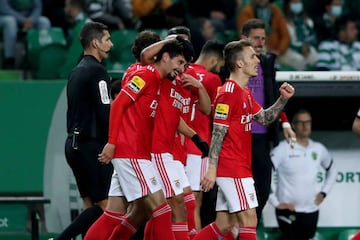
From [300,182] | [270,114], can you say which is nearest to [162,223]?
[270,114]

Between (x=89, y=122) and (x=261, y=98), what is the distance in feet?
5.36

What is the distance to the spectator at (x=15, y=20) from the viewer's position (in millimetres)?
15328

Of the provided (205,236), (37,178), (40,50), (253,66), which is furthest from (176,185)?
(40,50)

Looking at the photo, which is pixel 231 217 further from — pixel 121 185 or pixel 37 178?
pixel 37 178

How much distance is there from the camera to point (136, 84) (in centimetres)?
971

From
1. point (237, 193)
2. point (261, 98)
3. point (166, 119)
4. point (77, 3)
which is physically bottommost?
point (237, 193)

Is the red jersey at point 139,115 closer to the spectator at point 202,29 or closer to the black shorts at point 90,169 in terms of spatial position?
the black shorts at point 90,169

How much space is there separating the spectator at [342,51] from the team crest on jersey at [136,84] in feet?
17.9

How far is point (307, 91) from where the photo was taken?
12.8 metres

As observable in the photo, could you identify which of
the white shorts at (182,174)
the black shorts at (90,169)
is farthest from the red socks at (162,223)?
the black shorts at (90,169)

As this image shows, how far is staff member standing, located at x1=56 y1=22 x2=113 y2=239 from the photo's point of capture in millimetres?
10555

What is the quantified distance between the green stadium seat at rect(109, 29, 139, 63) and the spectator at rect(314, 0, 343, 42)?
3050mm

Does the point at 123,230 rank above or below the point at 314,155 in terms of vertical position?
below

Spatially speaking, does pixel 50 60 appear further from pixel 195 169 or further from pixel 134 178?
pixel 134 178
